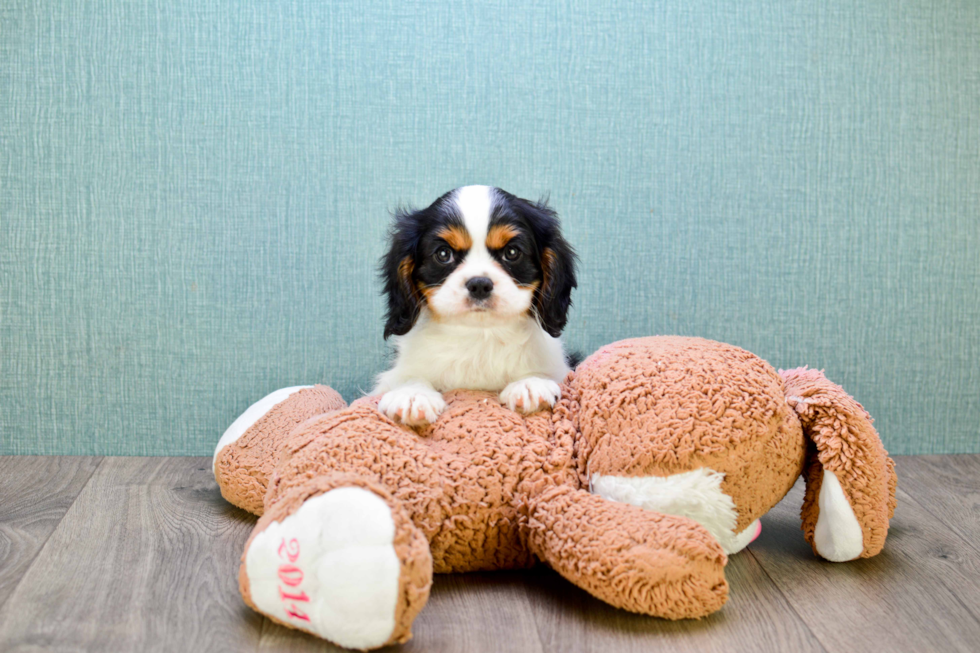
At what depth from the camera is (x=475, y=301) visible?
65.1 inches

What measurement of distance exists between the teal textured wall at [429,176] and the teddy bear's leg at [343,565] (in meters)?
1.23

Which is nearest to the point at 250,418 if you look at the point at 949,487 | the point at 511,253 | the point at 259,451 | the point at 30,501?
the point at 259,451

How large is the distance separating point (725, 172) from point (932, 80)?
0.66 meters

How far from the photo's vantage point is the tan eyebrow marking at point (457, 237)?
1.69 metres

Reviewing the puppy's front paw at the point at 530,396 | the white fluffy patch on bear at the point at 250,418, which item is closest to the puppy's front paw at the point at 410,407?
the puppy's front paw at the point at 530,396

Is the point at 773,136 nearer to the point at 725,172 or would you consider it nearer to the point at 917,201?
the point at 725,172

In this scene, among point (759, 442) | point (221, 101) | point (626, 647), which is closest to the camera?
point (626, 647)

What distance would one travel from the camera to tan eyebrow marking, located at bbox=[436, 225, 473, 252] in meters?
1.69

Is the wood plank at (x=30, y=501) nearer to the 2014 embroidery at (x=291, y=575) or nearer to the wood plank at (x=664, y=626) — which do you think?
the 2014 embroidery at (x=291, y=575)

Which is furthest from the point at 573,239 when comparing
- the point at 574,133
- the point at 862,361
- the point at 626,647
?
the point at 626,647

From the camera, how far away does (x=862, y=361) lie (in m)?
A: 2.53

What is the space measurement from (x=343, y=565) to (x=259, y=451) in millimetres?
867

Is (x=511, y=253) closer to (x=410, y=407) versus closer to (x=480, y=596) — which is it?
(x=410, y=407)

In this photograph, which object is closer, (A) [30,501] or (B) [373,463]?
(B) [373,463]
